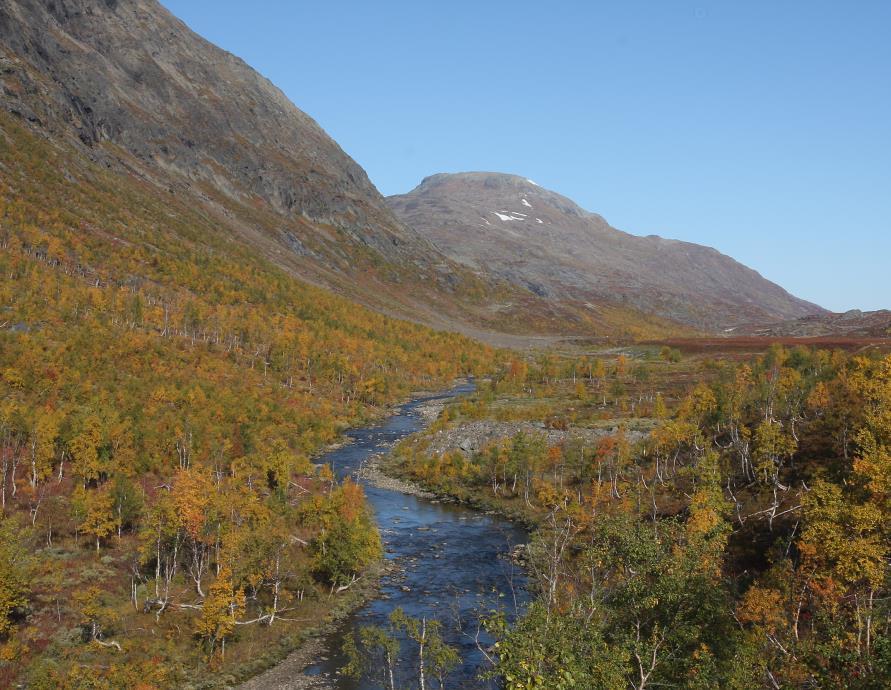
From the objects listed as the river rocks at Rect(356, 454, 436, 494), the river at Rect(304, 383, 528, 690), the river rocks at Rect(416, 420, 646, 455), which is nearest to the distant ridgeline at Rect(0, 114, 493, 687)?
the river at Rect(304, 383, 528, 690)

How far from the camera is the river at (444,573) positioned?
39844mm

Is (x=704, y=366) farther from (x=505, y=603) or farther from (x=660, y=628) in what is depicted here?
(x=660, y=628)

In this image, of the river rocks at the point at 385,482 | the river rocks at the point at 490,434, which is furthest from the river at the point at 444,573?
the river rocks at the point at 490,434

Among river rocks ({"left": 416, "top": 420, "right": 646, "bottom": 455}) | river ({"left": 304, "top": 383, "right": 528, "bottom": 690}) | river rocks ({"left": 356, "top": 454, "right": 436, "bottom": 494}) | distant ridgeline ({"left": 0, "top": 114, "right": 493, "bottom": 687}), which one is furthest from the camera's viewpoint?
river rocks ({"left": 416, "top": 420, "right": 646, "bottom": 455})

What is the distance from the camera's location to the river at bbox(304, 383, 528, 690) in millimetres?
39844

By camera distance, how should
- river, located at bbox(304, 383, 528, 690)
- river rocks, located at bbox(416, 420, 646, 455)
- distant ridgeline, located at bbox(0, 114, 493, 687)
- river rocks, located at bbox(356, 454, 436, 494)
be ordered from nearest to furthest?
distant ridgeline, located at bbox(0, 114, 493, 687), river, located at bbox(304, 383, 528, 690), river rocks, located at bbox(356, 454, 436, 494), river rocks, located at bbox(416, 420, 646, 455)

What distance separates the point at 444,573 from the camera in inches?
2058

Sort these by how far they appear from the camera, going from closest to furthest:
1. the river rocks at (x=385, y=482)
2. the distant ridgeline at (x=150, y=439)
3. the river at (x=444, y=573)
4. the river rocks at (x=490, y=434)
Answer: the distant ridgeline at (x=150, y=439)
the river at (x=444, y=573)
the river rocks at (x=385, y=482)
the river rocks at (x=490, y=434)

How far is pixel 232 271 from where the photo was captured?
166875mm

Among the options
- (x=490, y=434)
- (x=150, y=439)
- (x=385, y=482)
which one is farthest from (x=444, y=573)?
(x=490, y=434)

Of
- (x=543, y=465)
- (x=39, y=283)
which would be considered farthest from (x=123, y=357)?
(x=543, y=465)

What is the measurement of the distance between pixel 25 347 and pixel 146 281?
5887 centimetres

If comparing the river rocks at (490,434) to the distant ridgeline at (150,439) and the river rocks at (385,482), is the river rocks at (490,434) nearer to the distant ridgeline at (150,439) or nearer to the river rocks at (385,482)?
the river rocks at (385,482)

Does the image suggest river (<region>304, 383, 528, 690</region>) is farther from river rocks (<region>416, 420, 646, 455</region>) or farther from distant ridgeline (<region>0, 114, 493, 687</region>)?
river rocks (<region>416, 420, 646, 455</region>)
